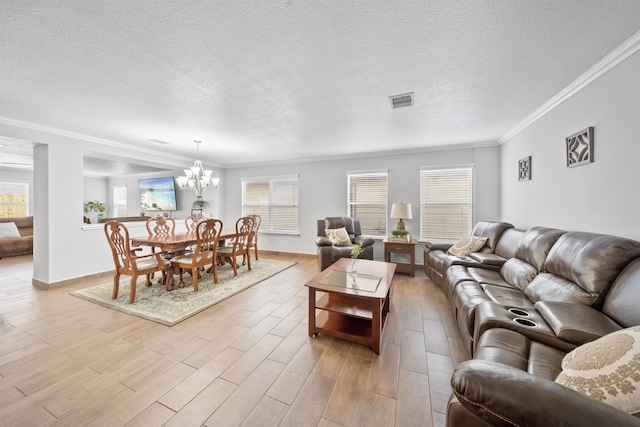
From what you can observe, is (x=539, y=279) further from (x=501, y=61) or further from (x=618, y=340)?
(x=501, y=61)

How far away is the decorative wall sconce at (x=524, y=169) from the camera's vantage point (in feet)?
10.4

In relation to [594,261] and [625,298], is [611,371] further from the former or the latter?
[594,261]

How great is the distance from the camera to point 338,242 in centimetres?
445

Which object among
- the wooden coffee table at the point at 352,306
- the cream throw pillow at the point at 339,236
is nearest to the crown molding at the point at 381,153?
the cream throw pillow at the point at 339,236

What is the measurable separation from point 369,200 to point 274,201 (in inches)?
99.7

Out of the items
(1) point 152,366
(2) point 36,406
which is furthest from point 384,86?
(2) point 36,406

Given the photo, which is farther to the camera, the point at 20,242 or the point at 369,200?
the point at 20,242

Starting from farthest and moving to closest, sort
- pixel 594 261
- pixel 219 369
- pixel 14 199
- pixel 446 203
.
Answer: pixel 14 199 < pixel 446 203 < pixel 219 369 < pixel 594 261

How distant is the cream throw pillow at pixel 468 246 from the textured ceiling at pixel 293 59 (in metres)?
1.72

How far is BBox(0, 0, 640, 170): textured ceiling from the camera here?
4.62ft

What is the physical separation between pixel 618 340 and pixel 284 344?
2.03m

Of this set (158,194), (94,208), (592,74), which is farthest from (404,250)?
(94,208)

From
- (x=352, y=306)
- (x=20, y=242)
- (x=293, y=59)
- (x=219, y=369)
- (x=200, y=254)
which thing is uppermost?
(x=293, y=59)

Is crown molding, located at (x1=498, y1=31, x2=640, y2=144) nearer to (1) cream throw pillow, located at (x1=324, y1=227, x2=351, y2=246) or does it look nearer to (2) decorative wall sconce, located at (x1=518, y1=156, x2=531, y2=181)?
(2) decorative wall sconce, located at (x1=518, y1=156, x2=531, y2=181)
